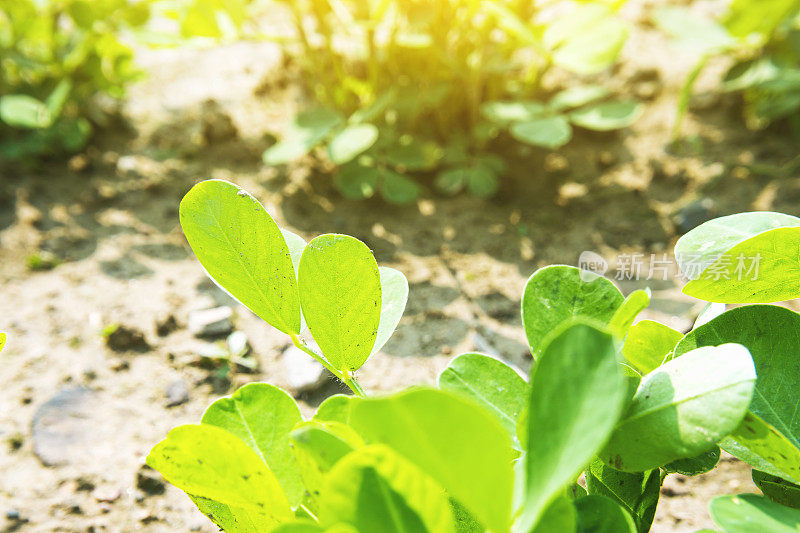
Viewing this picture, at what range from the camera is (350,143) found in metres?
1.78

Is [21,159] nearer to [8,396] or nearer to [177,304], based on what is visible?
[177,304]

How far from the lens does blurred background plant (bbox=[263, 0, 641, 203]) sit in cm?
187

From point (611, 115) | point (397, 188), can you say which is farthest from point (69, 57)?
point (611, 115)

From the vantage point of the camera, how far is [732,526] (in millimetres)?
410

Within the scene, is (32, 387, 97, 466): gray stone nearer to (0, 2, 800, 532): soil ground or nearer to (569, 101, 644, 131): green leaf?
(0, 2, 800, 532): soil ground

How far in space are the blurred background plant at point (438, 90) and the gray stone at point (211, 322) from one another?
58cm

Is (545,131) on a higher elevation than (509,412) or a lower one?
Answer: lower

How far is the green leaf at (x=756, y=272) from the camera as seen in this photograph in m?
0.50

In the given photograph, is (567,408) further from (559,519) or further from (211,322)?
(211,322)

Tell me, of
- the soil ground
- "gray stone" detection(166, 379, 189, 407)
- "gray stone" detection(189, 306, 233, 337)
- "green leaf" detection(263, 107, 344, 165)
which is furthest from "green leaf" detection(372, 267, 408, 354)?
"green leaf" detection(263, 107, 344, 165)

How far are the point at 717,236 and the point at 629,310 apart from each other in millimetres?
155

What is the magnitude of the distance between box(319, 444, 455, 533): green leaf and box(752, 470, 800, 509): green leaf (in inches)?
13.3

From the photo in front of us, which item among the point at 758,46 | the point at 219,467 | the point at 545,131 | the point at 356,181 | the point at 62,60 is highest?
the point at 758,46

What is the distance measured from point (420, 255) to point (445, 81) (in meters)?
0.82
